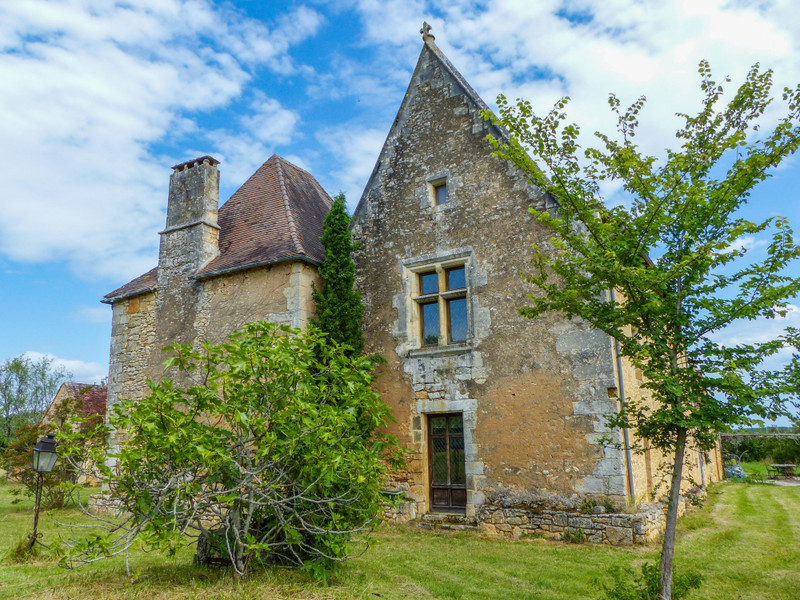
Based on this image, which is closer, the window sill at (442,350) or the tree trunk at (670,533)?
the tree trunk at (670,533)

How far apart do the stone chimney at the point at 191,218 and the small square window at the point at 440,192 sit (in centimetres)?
455

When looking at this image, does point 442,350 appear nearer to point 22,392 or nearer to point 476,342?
point 476,342

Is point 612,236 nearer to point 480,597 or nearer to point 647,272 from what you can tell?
point 647,272

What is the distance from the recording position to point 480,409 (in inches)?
340

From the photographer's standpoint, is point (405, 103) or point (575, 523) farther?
point (405, 103)

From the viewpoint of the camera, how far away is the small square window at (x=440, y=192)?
9828mm

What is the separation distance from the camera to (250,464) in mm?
4840

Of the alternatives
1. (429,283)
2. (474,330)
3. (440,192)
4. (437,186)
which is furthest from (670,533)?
(437,186)

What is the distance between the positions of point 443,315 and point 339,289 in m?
1.83

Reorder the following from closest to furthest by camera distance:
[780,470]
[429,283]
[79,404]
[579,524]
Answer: [579,524] < [429,283] < [79,404] < [780,470]

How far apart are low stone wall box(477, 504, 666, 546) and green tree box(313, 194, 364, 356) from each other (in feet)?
11.2

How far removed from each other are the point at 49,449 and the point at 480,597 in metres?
5.69

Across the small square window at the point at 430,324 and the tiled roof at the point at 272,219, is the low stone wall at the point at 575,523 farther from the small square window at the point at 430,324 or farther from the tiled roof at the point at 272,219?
the tiled roof at the point at 272,219

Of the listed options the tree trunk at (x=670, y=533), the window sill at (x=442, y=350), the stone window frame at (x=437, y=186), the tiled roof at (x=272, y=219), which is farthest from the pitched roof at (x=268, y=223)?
the tree trunk at (x=670, y=533)
